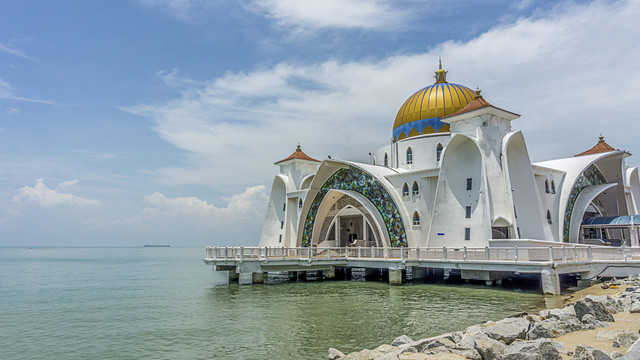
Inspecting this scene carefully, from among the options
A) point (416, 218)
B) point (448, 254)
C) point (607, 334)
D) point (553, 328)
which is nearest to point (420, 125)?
point (416, 218)

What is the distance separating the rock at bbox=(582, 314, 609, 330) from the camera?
9.93 m

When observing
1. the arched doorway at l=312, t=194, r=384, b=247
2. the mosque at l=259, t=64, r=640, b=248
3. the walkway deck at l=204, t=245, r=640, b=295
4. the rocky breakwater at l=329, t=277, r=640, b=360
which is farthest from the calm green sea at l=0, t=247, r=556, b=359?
the arched doorway at l=312, t=194, r=384, b=247

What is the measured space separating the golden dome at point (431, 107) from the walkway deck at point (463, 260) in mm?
9570

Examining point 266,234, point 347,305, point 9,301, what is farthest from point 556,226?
point 9,301

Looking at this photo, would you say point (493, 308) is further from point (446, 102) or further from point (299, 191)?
point (299, 191)

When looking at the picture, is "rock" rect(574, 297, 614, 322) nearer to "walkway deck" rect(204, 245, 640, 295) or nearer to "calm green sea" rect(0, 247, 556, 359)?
"calm green sea" rect(0, 247, 556, 359)

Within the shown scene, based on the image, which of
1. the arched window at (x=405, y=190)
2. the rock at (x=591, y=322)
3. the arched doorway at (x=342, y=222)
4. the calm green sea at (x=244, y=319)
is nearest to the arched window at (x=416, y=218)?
the arched window at (x=405, y=190)

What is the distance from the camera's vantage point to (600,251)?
20922 millimetres

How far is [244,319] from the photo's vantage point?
51.5 feet

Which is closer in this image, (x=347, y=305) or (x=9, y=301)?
(x=347, y=305)

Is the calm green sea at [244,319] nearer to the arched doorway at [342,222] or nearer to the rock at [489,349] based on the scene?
the rock at [489,349]

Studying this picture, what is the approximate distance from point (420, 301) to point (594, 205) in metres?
20.7

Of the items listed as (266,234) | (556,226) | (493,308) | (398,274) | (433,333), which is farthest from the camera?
(266,234)

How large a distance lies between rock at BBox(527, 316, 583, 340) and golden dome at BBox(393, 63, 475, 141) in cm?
2126
